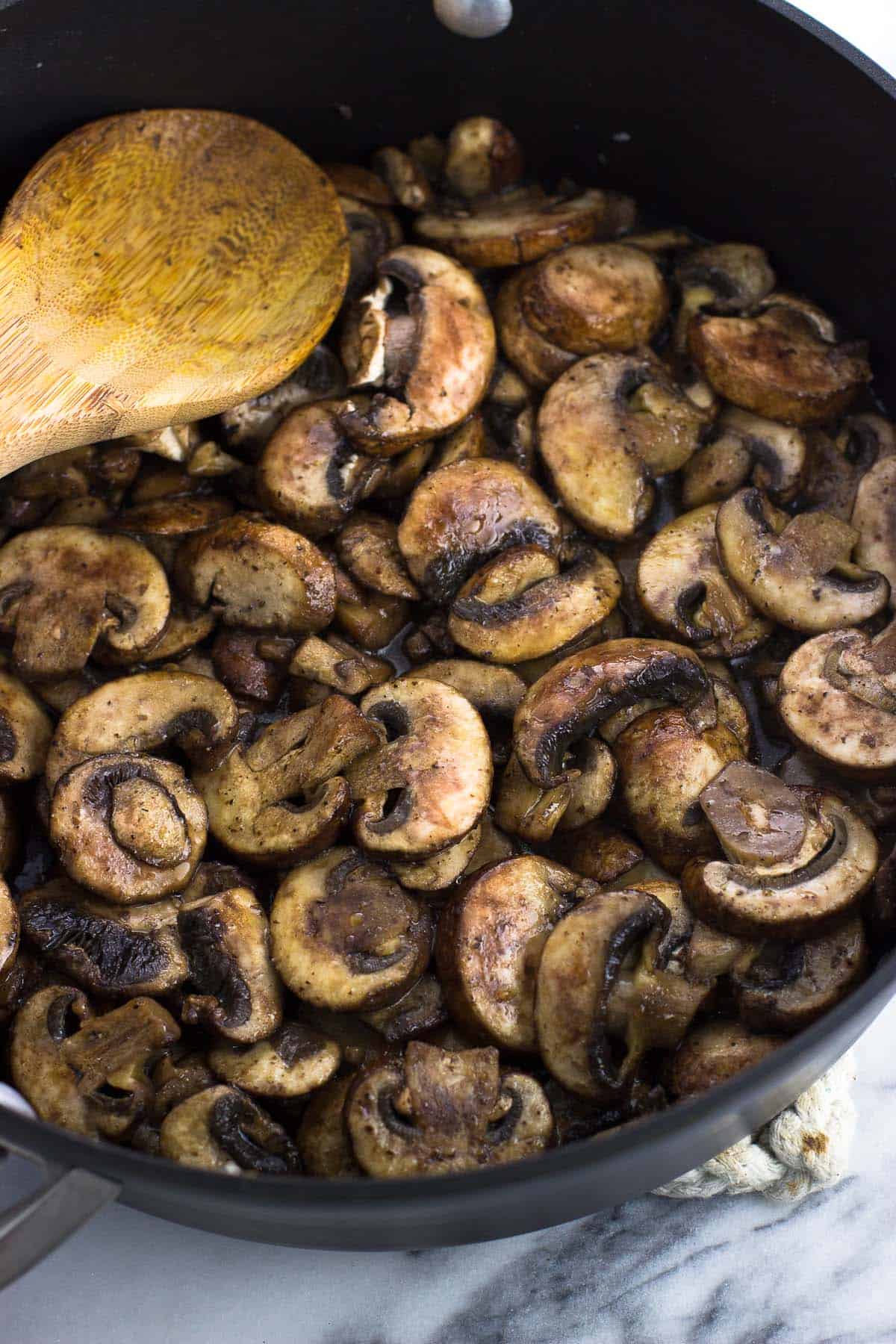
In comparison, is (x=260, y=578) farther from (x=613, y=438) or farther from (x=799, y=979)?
(x=799, y=979)

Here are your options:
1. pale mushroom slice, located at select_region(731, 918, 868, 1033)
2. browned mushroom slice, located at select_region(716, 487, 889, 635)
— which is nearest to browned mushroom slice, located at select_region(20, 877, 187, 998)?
pale mushroom slice, located at select_region(731, 918, 868, 1033)


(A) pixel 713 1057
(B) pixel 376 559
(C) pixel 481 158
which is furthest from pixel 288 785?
(C) pixel 481 158

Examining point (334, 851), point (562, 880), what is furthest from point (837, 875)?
point (334, 851)

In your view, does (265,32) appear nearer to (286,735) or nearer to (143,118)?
(143,118)

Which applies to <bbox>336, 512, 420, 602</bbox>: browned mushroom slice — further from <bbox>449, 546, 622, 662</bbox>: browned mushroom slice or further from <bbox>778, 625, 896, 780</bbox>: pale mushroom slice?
<bbox>778, 625, 896, 780</bbox>: pale mushroom slice

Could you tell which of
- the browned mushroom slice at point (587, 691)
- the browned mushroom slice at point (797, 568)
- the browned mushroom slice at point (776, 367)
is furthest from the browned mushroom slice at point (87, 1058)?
the browned mushroom slice at point (776, 367)

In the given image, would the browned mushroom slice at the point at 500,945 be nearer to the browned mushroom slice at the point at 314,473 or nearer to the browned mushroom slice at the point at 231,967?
the browned mushroom slice at the point at 231,967
